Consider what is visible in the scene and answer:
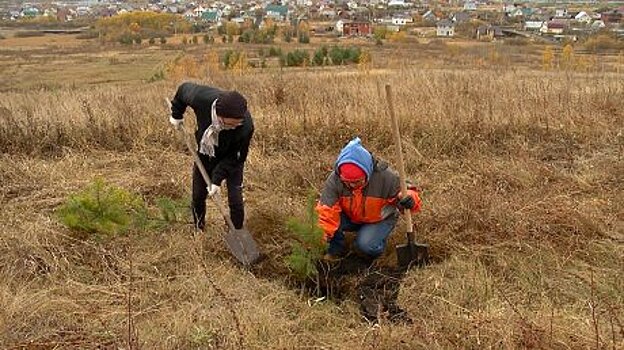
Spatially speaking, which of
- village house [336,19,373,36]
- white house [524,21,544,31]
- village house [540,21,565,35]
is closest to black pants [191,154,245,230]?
village house [540,21,565,35]

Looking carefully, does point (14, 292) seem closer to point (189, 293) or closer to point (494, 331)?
point (189, 293)

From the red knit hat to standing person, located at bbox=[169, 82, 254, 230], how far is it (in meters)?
0.68

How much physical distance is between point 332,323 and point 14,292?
6.08ft

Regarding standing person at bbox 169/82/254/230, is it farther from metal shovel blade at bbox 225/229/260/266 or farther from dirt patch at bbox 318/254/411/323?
dirt patch at bbox 318/254/411/323

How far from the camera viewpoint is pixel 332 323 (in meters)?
3.06

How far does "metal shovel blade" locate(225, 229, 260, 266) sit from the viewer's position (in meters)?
3.61

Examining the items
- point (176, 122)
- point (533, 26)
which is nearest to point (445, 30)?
point (533, 26)

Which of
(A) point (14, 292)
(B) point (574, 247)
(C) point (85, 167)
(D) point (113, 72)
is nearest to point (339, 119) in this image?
(C) point (85, 167)

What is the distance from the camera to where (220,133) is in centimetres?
351

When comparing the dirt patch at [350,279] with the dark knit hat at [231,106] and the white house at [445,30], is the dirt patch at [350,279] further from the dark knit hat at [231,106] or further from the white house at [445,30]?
the white house at [445,30]

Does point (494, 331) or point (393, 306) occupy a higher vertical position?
point (494, 331)

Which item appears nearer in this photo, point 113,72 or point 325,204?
point 325,204

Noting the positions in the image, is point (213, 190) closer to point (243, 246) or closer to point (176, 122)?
point (243, 246)

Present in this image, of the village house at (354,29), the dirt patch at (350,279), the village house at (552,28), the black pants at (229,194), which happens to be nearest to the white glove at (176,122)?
the black pants at (229,194)
